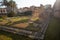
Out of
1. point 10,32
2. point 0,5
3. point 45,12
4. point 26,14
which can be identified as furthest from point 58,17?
point 0,5

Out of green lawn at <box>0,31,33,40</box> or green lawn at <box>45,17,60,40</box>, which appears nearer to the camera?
green lawn at <box>0,31,33,40</box>

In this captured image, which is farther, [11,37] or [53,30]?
[53,30]

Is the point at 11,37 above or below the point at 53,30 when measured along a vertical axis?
below

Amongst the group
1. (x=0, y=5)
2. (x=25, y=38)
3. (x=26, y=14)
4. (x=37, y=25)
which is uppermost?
(x=0, y=5)

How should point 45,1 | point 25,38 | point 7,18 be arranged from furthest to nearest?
point 45,1 → point 7,18 → point 25,38

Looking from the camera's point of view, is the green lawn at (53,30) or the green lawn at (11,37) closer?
the green lawn at (11,37)

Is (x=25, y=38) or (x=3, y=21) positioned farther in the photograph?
(x=3, y=21)

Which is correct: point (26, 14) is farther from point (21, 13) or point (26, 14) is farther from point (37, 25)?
point (37, 25)

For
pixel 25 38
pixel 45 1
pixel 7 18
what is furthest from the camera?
pixel 45 1
